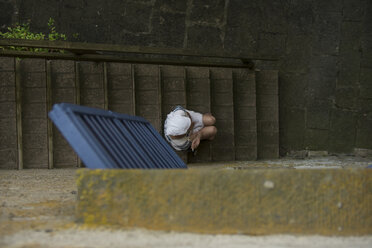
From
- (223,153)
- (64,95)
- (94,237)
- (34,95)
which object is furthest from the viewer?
(223,153)

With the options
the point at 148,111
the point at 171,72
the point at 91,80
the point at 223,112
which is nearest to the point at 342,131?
the point at 223,112

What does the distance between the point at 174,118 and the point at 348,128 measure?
281 cm

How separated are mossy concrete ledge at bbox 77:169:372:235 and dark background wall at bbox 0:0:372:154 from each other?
368 cm

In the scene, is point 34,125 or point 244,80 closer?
point 34,125

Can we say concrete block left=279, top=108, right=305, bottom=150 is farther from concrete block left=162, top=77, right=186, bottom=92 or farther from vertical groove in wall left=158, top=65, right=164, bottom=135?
vertical groove in wall left=158, top=65, right=164, bottom=135

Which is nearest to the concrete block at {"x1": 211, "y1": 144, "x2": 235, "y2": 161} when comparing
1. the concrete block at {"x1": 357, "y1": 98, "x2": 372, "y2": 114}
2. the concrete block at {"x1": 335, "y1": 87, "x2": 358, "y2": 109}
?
the concrete block at {"x1": 335, "y1": 87, "x2": 358, "y2": 109}

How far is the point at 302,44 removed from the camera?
18.7 feet

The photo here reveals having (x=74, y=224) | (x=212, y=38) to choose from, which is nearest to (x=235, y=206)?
(x=74, y=224)

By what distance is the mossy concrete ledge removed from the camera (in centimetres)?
190

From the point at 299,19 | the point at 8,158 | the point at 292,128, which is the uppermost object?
the point at 299,19

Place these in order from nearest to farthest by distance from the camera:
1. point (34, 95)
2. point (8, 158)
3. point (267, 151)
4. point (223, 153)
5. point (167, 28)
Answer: point (8, 158) < point (34, 95) < point (223, 153) < point (267, 151) < point (167, 28)

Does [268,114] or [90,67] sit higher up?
[90,67]

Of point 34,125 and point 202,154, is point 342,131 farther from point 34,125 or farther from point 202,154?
point 34,125

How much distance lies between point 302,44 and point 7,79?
396 centimetres
